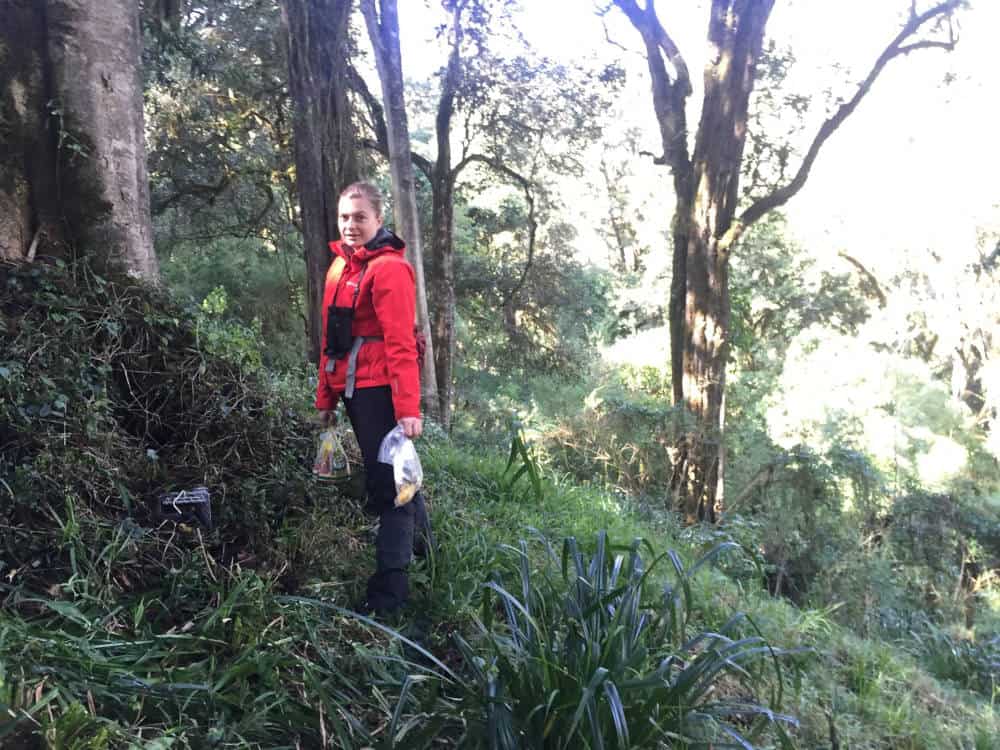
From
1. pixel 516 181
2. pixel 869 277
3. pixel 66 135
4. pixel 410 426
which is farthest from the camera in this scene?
pixel 869 277

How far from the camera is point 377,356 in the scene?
3400mm

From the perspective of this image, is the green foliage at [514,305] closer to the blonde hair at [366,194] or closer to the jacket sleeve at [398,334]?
the blonde hair at [366,194]

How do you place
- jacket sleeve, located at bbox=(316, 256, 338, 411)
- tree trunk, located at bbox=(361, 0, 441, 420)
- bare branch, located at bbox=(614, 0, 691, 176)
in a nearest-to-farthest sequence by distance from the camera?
jacket sleeve, located at bbox=(316, 256, 338, 411)
tree trunk, located at bbox=(361, 0, 441, 420)
bare branch, located at bbox=(614, 0, 691, 176)

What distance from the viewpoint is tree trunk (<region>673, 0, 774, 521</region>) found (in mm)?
10984

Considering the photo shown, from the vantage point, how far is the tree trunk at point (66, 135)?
12.1ft

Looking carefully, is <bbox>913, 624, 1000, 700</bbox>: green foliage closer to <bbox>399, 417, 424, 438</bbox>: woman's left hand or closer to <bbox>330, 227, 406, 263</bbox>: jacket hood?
<bbox>399, 417, 424, 438</bbox>: woman's left hand

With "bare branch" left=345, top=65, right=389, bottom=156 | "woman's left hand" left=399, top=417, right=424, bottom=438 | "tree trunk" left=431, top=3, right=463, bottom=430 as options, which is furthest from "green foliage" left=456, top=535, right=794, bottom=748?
"bare branch" left=345, top=65, right=389, bottom=156

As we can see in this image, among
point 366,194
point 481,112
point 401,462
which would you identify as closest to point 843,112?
point 481,112

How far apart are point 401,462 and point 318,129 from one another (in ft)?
17.2

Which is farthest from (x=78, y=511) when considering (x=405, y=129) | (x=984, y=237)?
(x=984, y=237)

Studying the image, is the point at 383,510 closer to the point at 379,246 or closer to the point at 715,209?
the point at 379,246

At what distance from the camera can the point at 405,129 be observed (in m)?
10.2

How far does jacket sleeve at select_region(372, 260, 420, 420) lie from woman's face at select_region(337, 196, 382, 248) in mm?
232

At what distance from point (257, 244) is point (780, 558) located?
32.6 ft
